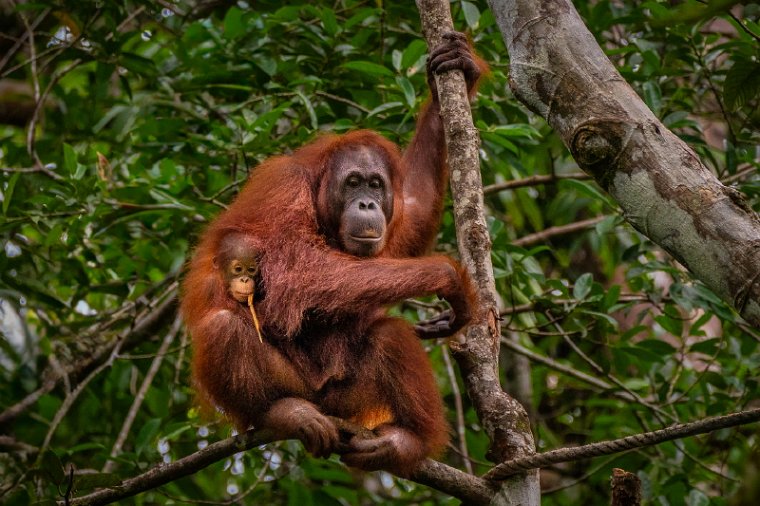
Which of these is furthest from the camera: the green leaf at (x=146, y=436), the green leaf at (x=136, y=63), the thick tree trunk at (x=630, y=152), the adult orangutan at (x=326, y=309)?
the green leaf at (x=136, y=63)

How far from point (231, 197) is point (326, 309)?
6.73 feet

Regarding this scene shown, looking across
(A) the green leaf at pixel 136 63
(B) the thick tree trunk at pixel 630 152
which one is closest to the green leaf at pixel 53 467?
(B) the thick tree trunk at pixel 630 152

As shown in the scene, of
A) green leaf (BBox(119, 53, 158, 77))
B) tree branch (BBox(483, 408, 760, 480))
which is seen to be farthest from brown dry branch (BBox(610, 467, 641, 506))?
green leaf (BBox(119, 53, 158, 77))

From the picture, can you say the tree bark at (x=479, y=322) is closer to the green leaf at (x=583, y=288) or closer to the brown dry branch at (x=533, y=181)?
the green leaf at (x=583, y=288)

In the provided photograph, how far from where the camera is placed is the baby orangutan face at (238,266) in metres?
3.69

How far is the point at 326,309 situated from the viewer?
146 inches

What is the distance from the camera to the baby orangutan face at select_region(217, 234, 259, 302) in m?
3.69

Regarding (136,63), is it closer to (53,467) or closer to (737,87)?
(53,467)

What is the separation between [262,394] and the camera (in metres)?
3.46

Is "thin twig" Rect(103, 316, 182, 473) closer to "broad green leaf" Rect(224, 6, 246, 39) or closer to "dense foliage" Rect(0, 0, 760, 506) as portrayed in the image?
"dense foliage" Rect(0, 0, 760, 506)

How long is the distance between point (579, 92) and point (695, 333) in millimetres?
2781

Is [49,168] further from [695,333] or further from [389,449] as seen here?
[695,333]

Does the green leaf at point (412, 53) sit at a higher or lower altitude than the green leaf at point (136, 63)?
lower

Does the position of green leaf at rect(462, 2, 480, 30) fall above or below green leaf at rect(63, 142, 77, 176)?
above
